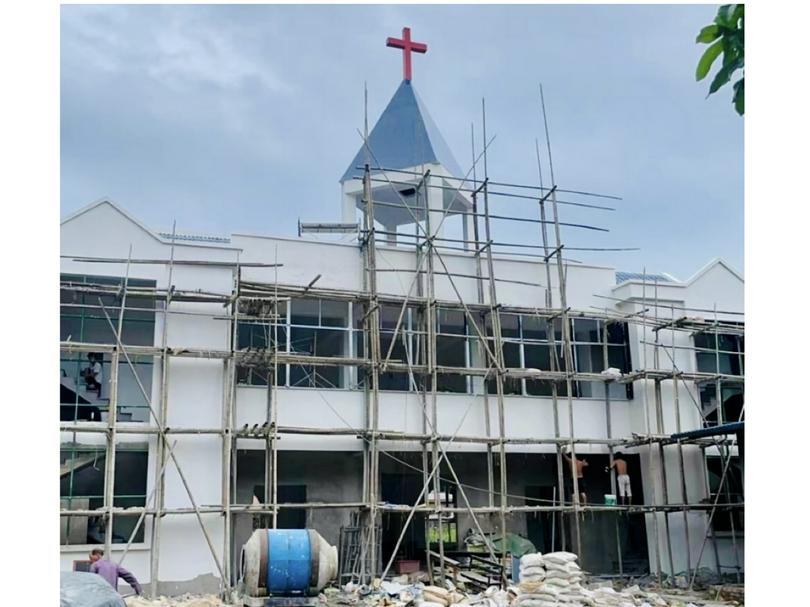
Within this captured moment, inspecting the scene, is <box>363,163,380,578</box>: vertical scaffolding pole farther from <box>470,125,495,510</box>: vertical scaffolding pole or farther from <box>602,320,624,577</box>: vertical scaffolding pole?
<box>602,320,624,577</box>: vertical scaffolding pole

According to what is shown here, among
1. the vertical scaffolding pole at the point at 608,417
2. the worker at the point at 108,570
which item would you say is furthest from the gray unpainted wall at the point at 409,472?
the worker at the point at 108,570

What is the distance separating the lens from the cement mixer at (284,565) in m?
11.1

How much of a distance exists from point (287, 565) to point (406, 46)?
43.8 ft

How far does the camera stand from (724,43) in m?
3.91

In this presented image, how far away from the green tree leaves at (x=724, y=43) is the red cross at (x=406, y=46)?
57.6 feet

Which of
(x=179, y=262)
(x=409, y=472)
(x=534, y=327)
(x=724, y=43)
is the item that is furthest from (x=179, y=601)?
(x=724, y=43)

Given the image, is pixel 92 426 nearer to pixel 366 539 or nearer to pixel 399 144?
pixel 366 539

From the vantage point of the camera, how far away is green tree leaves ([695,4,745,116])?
3.85 m

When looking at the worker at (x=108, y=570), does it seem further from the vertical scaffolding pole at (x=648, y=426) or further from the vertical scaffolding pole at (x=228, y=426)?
the vertical scaffolding pole at (x=648, y=426)

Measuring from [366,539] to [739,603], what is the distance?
6.34 m

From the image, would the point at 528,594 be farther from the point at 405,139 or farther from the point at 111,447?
the point at 405,139

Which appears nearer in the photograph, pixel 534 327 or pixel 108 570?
pixel 108 570

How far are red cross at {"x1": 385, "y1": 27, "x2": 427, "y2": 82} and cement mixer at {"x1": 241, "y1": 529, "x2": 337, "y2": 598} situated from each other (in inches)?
507

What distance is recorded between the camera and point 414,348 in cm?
1808
